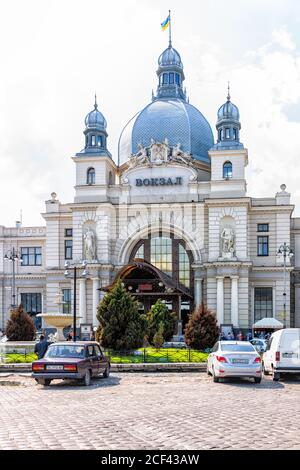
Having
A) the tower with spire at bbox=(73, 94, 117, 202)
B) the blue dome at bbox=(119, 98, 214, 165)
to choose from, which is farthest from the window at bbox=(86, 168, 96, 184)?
the blue dome at bbox=(119, 98, 214, 165)

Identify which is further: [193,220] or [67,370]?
[193,220]

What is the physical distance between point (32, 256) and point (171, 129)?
17.2 meters

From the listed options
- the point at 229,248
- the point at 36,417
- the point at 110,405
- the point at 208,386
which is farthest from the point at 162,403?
the point at 229,248

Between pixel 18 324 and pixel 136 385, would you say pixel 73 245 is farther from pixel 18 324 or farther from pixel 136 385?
pixel 136 385

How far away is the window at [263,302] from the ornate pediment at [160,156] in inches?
478

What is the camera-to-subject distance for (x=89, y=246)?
54.1 metres

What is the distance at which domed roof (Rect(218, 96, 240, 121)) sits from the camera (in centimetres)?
5709

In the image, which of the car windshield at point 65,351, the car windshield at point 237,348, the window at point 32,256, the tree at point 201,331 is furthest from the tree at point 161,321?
the window at point 32,256

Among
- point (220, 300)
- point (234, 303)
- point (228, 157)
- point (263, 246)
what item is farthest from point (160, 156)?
point (234, 303)

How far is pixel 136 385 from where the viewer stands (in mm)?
21172

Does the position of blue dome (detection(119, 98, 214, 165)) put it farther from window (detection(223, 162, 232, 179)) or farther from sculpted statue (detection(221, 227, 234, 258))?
sculpted statue (detection(221, 227, 234, 258))

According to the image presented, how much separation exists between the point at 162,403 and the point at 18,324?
81.7 feet

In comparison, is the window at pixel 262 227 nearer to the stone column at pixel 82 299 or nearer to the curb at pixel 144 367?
the stone column at pixel 82 299

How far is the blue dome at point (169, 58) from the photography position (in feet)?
221
